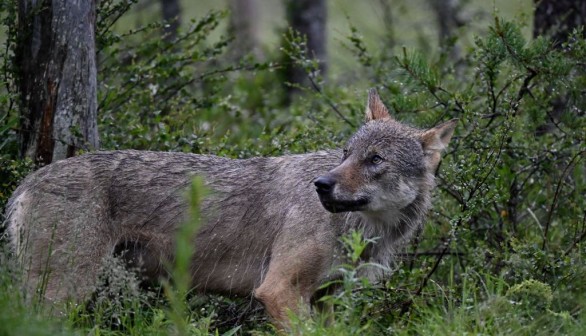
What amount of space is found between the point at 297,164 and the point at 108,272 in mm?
1753

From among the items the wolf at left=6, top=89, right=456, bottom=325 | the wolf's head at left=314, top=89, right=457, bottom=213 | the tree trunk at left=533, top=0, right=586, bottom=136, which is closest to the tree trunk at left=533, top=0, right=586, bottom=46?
the tree trunk at left=533, top=0, right=586, bottom=136

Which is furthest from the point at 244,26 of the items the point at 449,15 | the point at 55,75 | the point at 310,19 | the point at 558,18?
the point at 55,75

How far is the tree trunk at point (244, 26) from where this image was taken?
18391mm

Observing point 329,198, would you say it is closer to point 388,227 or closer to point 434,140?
point 388,227

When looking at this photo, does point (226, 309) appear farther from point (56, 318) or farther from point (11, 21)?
point (11, 21)

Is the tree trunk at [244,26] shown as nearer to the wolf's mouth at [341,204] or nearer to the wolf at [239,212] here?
the wolf at [239,212]

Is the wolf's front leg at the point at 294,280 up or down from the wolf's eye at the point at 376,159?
down

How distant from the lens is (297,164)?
680 cm

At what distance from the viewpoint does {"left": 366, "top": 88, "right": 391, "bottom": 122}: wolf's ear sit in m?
7.02

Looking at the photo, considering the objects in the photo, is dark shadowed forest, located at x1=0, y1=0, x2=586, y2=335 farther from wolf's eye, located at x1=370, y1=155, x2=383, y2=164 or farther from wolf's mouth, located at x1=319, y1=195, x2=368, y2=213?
wolf's eye, located at x1=370, y1=155, x2=383, y2=164

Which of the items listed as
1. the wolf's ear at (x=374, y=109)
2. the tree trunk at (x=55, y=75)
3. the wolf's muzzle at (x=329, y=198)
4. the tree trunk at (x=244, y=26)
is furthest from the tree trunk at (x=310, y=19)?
the wolf's muzzle at (x=329, y=198)

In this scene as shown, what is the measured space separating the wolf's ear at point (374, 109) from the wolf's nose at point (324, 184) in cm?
117

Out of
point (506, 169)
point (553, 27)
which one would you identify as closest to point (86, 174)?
point (506, 169)

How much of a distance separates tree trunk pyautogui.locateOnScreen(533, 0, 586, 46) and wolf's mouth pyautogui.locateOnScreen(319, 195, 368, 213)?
397 cm
